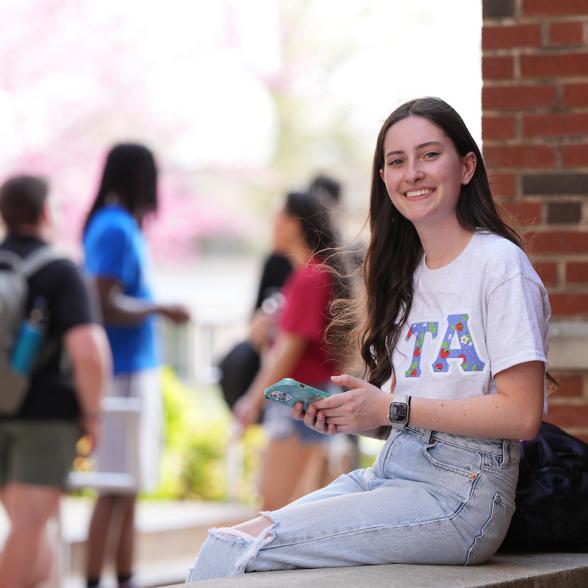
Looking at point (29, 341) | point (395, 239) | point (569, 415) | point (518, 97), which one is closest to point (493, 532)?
point (395, 239)

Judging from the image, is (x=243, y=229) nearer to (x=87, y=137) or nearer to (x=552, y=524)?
(x=87, y=137)

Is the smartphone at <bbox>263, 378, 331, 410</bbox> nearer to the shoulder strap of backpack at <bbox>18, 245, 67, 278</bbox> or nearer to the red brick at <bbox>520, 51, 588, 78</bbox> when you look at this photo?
the red brick at <bbox>520, 51, 588, 78</bbox>

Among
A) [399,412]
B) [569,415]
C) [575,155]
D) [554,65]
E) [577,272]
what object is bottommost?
[569,415]

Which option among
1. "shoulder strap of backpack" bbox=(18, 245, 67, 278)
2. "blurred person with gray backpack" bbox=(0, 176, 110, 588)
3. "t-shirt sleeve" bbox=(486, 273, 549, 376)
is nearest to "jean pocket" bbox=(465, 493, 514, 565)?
"t-shirt sleeve" bbox=(486, 273, 549, 376)

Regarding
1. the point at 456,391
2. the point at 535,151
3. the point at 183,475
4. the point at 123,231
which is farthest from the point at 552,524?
the point at 183,475

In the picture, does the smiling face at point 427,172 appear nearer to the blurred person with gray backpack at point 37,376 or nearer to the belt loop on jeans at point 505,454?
the belt loop on jeans at point 505,454

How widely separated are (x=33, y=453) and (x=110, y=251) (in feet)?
3.98

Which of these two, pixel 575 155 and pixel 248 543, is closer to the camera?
pixel 248 543

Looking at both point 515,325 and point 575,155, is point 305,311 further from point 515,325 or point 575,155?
point 515,325

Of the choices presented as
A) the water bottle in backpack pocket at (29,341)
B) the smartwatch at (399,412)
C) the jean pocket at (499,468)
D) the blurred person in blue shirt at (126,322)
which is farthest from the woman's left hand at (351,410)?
the blurred person in blue shirt at (126,322)

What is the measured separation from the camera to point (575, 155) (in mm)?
4254

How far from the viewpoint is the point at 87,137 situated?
18.9 m

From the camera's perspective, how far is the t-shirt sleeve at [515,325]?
2885 millimetres

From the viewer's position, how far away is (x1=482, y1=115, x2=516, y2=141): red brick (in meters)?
4.29
